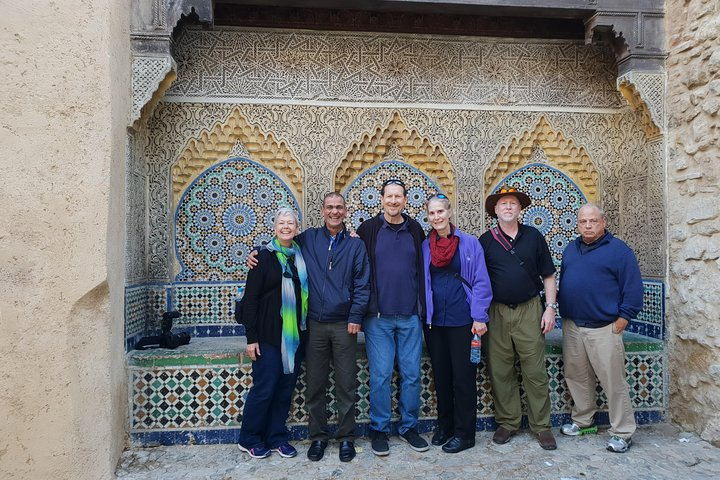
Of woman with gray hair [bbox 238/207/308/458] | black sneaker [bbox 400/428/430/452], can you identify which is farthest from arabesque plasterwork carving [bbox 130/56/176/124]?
black sneaker [bbox 400/428/430/452]

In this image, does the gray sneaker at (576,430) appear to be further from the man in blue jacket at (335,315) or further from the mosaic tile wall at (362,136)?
the man in blue jacket at (335,315)

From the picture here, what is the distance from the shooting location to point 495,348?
3.19 meters

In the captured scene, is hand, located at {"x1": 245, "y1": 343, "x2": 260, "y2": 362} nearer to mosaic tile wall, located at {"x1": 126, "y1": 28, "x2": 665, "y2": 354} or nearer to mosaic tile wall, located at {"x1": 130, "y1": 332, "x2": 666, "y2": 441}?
mosaic tile wall, located at {"x1": 130, "y1": 332, "x2": 666, "y2": 441}

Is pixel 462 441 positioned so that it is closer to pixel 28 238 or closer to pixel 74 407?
pixel 74 407

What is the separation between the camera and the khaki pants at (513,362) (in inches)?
123

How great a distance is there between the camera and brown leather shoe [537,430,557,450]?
3115mm

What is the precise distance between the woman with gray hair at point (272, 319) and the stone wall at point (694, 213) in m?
2.55

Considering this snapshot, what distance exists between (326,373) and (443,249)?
3.32 ft

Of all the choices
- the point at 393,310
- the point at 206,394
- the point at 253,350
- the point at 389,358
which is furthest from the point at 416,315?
the point at 206,394

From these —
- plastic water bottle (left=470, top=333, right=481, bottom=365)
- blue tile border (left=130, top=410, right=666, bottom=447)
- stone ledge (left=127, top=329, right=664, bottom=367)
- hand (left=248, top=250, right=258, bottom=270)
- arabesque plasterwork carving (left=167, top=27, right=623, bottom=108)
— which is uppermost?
arabesque plasterwork carving (left=167, top=27, right=623, bottom=108)

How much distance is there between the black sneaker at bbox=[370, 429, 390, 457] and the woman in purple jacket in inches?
14.0

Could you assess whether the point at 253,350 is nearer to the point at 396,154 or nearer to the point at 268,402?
the point at 268,402

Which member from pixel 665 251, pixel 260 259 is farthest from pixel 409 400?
pixel 665 251

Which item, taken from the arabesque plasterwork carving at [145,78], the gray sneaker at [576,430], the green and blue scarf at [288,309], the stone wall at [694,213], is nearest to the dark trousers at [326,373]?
the green and blue scarf at [288,309]
